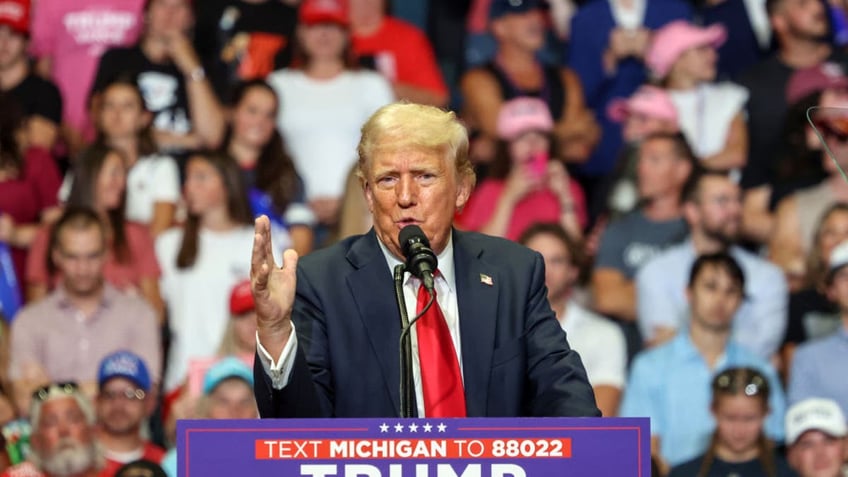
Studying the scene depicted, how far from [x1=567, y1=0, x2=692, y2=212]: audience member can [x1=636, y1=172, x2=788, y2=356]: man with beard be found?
0.88 m

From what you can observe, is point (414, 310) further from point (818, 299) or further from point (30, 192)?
point (30, 192)

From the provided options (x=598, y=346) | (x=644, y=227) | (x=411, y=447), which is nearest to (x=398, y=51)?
(x=644, y=227)

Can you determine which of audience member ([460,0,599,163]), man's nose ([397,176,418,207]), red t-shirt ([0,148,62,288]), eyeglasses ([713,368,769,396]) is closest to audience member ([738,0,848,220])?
audience member ([460,0,599,163])

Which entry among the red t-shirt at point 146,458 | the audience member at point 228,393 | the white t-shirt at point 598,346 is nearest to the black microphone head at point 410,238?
the red t-shirt at point 146,458

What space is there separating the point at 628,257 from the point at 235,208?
1.82 meters

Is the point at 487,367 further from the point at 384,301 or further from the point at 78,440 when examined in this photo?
Answer: the point at 78,440

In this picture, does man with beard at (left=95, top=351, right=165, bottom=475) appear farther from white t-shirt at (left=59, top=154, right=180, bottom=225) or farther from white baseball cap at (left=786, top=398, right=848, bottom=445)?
white baseball cap at (left=786, top=398, right=848, bottom=445)

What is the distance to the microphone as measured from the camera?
10.4ft

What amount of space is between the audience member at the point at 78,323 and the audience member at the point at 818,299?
2812 mm

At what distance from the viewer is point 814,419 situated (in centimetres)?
665

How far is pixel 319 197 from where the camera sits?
8.02 meters

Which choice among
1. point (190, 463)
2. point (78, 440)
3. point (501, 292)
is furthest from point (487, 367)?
point (78, 440)

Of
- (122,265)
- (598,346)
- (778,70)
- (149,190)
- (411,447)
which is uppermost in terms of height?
(778,70)

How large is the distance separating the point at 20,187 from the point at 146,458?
188 cm
